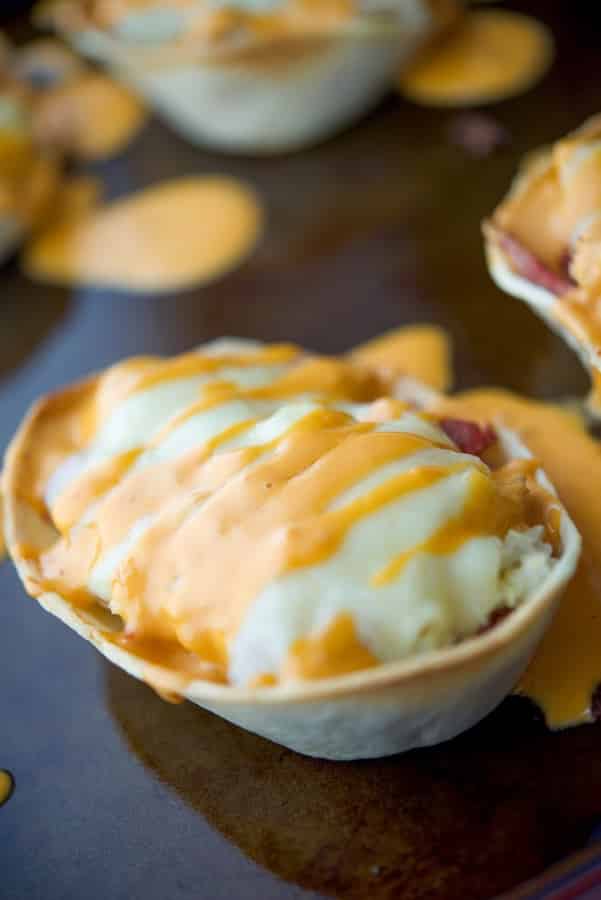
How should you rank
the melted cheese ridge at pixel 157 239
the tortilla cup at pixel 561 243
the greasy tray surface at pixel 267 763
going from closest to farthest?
the greasy tray surface at pixel 267 763
the tortilla cup at pixel 561 243
the melted cheese ridge at pixel 157 239

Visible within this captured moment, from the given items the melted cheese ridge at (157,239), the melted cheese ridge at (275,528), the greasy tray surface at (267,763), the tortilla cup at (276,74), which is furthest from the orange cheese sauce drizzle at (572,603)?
the tortilla cup at (276,74)

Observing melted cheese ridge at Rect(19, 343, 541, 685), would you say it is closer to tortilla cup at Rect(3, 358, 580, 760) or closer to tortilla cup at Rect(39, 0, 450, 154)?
tortilla cup at Rect(3, 358, 580, 760)

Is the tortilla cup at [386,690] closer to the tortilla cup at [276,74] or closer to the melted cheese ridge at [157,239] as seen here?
the melted cheese ridge at [157,239]

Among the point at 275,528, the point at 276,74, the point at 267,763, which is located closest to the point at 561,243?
the point at 275,528

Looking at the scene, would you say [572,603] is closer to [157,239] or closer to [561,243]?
[561,243]

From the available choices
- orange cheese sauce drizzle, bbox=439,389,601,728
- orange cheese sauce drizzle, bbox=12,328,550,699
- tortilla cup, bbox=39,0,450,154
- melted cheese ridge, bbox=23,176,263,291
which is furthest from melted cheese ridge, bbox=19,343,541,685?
tortilla cup, bbox=39,0,450,154
